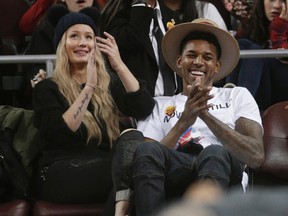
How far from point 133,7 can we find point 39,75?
72cm

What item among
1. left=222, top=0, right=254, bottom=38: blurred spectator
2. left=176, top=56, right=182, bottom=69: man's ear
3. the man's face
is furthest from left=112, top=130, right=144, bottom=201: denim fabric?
left=222, top=0, right=254, bottom=38: blurred spectator

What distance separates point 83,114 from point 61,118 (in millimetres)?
125

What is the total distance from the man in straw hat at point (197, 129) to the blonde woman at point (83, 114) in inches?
7.3

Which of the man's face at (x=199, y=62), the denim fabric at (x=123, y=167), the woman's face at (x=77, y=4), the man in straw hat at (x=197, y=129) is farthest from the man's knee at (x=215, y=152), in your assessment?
the woman's face at (x=77, y=4)

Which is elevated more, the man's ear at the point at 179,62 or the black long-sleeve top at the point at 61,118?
the man's ear at the point at 179,62

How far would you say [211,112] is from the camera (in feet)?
12.5

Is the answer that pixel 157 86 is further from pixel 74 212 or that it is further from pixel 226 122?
pixel 74 212

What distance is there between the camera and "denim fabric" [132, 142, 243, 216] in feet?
10.0

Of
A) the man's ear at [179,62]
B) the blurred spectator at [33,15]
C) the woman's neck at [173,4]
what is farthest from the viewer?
the blurred spectator at [33,15]

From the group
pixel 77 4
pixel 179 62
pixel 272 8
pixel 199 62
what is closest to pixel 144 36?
pixel 179 62

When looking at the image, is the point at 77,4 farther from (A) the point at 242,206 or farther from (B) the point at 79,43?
(A) the point at 242,206

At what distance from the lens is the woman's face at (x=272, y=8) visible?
4.88m

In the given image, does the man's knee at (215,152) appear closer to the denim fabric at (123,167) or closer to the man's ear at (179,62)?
the denim fabric at (123,167)

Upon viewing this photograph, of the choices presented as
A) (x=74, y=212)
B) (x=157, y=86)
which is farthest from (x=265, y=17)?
(x=74, y=212)
